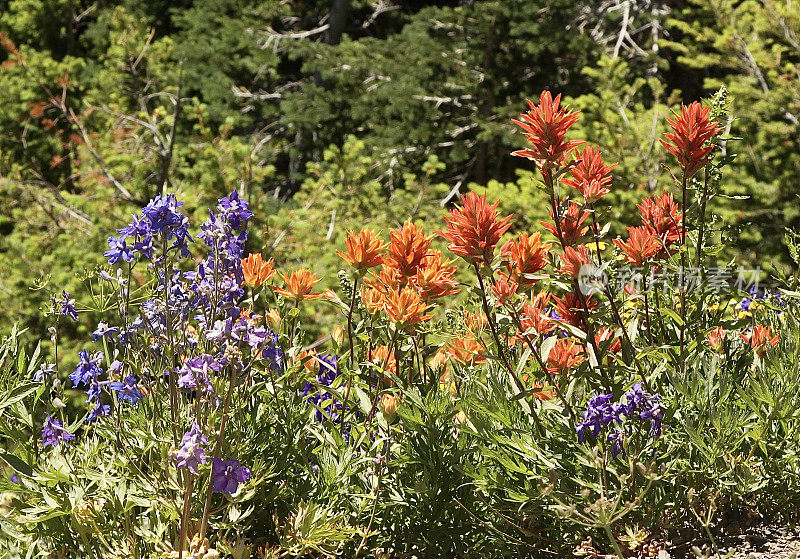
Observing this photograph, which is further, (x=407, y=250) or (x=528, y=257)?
(x=407, y=250)

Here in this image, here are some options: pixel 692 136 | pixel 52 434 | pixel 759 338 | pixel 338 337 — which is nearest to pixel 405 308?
pixel 338 337

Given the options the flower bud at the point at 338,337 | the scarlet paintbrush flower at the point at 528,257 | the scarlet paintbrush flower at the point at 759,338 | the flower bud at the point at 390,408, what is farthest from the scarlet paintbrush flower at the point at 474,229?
the scarlet paintbrush flower at the point at 759,338

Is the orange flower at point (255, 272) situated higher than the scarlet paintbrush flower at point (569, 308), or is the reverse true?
the scarlet paintbrush flower at point (569, 308)

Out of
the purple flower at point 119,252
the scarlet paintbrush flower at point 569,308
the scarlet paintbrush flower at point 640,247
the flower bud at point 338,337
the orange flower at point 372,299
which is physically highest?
the scarlet paintbrush flower at point 640,247

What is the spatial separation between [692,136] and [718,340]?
2.08 ft

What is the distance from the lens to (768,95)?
6676 mm

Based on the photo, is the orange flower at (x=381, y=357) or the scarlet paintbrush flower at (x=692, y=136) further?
the orange flower at (x=381, y=357)

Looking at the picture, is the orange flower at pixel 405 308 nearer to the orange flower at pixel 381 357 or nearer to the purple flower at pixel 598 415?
the orange flower at pixel 381 357

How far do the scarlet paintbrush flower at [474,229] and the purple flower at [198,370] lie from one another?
530 millimetres

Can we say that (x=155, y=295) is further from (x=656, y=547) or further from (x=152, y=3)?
(x=152, y=3)

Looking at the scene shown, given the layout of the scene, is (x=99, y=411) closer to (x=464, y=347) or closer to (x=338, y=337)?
(x=338, y=337)

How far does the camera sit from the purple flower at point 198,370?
153 cm

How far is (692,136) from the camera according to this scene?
6.04 ft

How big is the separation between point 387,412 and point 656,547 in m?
0.66
